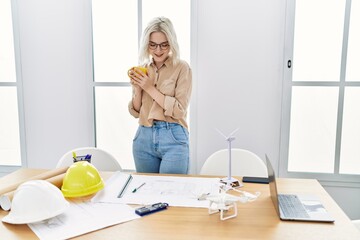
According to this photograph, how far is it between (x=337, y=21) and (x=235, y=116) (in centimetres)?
104

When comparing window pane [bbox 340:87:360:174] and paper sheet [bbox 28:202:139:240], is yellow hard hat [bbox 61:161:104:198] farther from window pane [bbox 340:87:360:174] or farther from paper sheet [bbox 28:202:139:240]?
window pane [bbox 340:87:360:174]

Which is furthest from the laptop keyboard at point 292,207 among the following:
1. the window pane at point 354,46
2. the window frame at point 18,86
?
the window frame at point 18,86

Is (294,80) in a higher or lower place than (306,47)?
lower

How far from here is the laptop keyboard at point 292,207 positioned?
49.5 inches

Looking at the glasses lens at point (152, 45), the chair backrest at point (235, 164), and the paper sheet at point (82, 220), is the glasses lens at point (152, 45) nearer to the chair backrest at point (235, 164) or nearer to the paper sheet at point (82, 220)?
the chair backrest at point (235, 164)

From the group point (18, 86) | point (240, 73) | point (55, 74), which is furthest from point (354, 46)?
point (18, 86)

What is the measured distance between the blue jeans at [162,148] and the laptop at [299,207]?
67 cm

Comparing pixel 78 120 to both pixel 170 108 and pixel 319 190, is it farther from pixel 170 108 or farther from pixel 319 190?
pixel 319 190

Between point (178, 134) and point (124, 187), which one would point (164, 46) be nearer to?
point (178, 134)

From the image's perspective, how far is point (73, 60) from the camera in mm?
2717

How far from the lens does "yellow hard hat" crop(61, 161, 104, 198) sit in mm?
1428

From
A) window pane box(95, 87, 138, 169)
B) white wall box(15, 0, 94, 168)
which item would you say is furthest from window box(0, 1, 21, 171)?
window pane box(95, 87, 138, 169)

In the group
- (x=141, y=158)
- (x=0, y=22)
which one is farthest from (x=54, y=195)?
(x=0, y=22)

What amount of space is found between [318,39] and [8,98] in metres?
2.68
